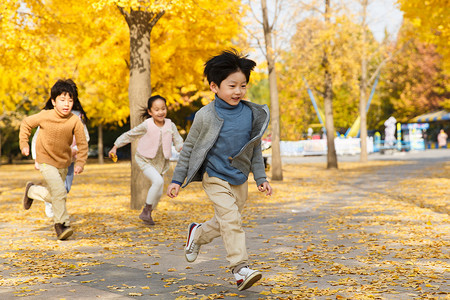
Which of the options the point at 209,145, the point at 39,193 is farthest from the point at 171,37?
the point at 209,145

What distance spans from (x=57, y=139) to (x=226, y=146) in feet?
10.2

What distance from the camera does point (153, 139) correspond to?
28.0 feet

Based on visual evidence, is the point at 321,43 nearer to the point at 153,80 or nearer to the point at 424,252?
the point at 153,80

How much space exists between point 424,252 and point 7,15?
32.8 ft

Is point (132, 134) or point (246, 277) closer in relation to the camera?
point (246, 277)

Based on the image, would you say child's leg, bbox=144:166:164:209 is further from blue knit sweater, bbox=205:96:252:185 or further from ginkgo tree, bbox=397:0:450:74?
ginkgo tree, bbox=397:0:450:74

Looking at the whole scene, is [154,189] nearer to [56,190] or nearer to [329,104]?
[56,190]

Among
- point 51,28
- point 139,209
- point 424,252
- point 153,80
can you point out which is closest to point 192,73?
point 153,80

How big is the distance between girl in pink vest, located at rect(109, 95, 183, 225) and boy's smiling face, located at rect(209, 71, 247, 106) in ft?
12.0

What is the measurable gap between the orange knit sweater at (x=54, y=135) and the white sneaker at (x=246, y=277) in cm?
314

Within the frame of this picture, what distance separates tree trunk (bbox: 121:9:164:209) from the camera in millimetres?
10844

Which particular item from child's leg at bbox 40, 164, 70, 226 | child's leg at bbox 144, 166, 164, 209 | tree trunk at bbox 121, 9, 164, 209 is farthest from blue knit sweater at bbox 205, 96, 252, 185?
tree trunk at bbox 121, 9, 164, 209

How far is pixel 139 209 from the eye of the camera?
10.9m

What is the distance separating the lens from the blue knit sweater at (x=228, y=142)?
4.62 meters
